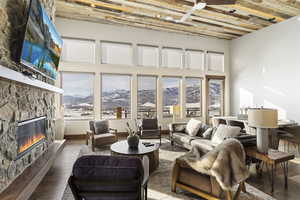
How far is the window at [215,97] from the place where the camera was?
25.8 feet

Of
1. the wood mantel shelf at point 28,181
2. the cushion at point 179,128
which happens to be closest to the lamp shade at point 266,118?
the cushion at point 179,128

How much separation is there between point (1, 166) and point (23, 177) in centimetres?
42

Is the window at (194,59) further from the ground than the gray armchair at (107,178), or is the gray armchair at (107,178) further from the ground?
the window at (194,59)

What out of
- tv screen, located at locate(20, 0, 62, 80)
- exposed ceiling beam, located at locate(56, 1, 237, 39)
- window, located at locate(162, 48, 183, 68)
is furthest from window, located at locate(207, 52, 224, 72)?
tv screen, located at locate(20, 0, 62, 80)

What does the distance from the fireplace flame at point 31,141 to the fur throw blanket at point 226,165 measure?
98.0 inches

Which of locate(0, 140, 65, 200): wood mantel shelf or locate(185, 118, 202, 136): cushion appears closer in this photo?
locate(0, 140, 65, 200): wood mantel shelf

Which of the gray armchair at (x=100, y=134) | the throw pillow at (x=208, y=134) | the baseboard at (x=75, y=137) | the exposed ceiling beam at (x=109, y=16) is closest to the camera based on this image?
the throw pillow at (x=208, y=134)

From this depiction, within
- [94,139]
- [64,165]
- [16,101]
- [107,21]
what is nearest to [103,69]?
[107,21]

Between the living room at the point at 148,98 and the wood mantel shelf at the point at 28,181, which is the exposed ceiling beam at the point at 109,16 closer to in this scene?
the living room at the point at 148,98

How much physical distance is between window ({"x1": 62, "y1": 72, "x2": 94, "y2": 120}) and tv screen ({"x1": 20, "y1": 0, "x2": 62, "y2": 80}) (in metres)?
2.64

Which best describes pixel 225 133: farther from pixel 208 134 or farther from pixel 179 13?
pixel 179 13

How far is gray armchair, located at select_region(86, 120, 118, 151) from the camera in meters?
4.66

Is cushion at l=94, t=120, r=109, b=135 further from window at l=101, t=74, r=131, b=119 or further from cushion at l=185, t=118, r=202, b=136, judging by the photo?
cushion at l=185, t=118, r=202, b=136

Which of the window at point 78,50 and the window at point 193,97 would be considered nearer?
the window at point 78,50
